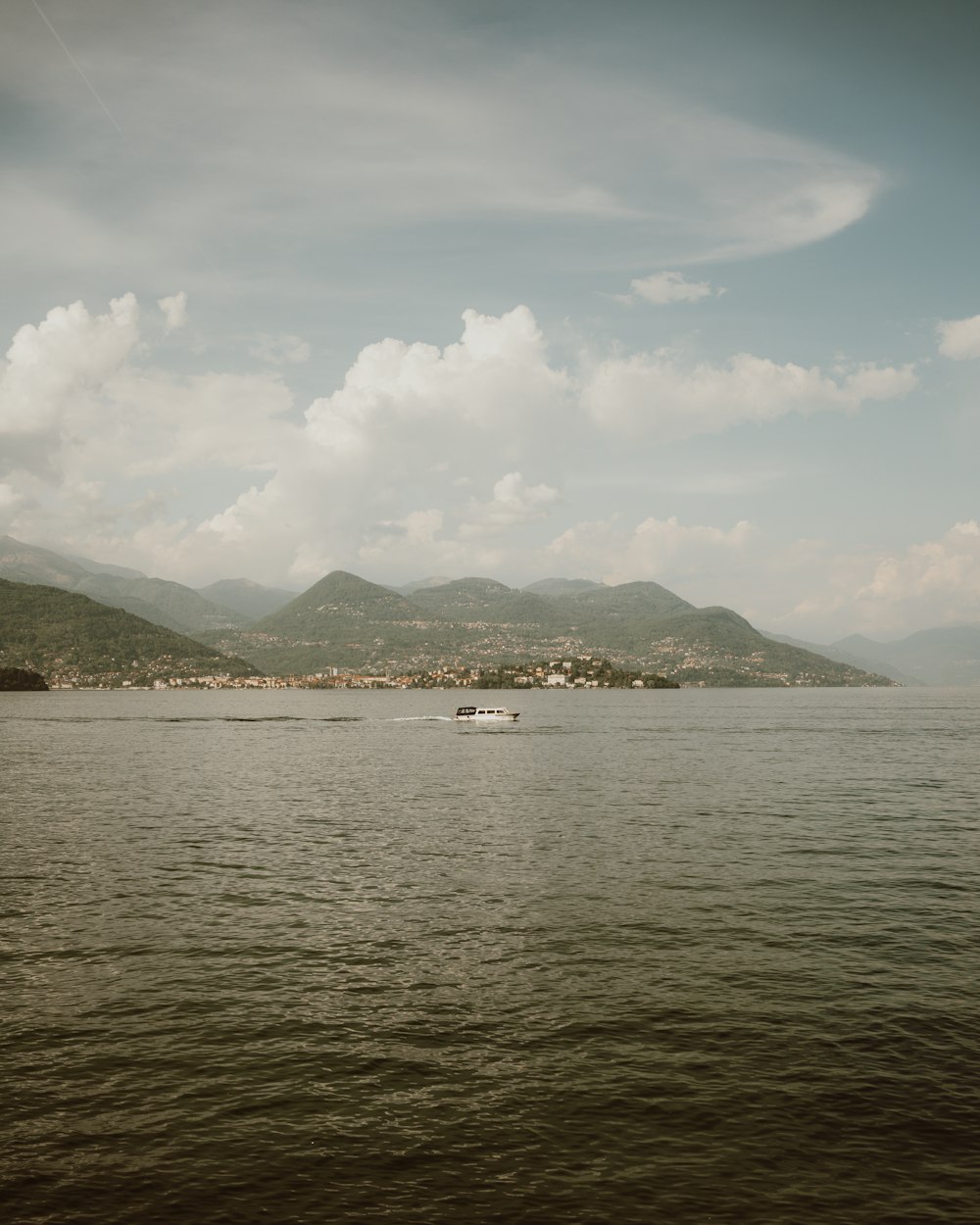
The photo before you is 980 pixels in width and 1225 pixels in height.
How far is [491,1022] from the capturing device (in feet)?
87.2

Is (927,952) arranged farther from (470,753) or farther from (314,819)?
(470,753)

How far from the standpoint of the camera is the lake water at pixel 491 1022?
60.7ft

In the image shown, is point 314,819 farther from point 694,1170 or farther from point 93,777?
point 694,1170

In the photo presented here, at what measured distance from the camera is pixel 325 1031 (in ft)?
84.7

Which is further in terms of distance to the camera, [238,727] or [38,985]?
[238,727]

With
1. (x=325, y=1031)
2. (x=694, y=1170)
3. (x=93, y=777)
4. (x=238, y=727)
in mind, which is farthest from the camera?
(x=238, y=727)

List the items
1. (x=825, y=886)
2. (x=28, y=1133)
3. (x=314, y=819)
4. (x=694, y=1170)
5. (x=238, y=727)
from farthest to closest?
(x=238, y=727) < (x=314, y=819) < (x=825, y=886) < (x=28, y=1133) < (x=694, y=1170)

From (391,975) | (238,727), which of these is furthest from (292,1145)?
(238,727)

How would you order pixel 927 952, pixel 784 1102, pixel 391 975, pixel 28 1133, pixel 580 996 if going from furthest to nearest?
pixel 927 952 → pixel 391 975 → pixel 580 996 → pixel 784 1102 → pixel 28 1133

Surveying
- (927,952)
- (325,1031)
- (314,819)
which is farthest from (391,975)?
(314,819)

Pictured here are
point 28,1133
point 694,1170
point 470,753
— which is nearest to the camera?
point 694,1170

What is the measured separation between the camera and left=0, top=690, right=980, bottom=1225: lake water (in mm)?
18516

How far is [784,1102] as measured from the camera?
21.7 meters

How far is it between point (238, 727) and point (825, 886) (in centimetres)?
15208
